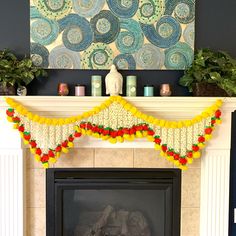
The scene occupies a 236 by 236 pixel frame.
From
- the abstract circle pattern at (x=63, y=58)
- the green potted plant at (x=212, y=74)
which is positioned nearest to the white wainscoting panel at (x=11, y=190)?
the abstract circle pattern at (x=63, y=58)

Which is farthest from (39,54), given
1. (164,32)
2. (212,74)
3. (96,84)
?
(212,74)

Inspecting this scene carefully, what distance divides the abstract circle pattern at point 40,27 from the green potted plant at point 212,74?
1.00 metres

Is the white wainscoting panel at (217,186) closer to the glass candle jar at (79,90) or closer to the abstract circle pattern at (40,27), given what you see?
the glass candle jar at (79,90)

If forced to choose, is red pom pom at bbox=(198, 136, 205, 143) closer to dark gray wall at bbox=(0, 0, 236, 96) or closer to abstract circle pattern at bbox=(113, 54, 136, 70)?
dark gray wall at bbox=(0, 0, 236, 96)

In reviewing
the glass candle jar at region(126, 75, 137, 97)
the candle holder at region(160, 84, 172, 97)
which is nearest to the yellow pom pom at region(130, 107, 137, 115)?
the glass candle jar at region(126, 75, 137, 97)

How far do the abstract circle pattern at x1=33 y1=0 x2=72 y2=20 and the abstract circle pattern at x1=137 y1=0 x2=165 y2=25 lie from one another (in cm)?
51

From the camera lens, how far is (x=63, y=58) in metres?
2.70

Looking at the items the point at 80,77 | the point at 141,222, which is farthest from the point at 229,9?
the point at 141,222

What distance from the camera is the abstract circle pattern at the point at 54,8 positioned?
2.67 m

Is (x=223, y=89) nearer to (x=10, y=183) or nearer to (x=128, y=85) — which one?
(x=128, y=85)

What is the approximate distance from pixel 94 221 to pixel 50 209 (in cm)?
35

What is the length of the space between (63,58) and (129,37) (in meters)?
0.50

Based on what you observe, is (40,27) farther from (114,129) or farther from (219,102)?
(219,102)

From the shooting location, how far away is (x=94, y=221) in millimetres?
2861
